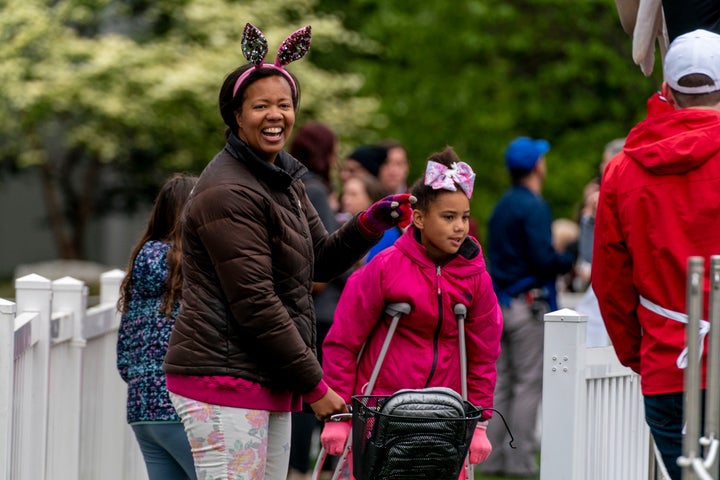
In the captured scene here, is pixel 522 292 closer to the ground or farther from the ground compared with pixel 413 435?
farther from the ground

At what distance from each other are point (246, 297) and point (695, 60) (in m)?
1.61

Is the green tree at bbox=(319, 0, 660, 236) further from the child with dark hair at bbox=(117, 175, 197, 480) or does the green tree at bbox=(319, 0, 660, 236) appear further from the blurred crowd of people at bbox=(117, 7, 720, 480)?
the blurred crowd of people at bbox=(117, 7, 720, 480)

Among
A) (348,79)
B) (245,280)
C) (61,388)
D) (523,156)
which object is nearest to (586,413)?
(245,280)

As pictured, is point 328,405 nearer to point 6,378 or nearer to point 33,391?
point 6,378

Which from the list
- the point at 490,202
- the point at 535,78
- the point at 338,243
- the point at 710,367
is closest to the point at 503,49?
the point at 535,78

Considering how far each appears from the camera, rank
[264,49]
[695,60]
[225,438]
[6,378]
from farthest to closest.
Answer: [6,378], [264,49], [225,438], [695,60]

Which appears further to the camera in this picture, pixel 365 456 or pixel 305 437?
pixel 305 437

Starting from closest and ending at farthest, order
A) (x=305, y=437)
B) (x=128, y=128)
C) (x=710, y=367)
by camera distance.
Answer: (x=710, y=367)
(x=305, y=437)
(x=128, y=128)

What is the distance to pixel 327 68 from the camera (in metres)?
23.7

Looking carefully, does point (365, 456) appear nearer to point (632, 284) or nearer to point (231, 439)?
point (231, 439)

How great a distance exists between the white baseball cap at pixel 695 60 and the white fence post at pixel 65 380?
122 inches

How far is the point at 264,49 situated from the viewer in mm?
4438

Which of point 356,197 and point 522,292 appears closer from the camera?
point 356,197

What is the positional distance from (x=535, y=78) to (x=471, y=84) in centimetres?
143
